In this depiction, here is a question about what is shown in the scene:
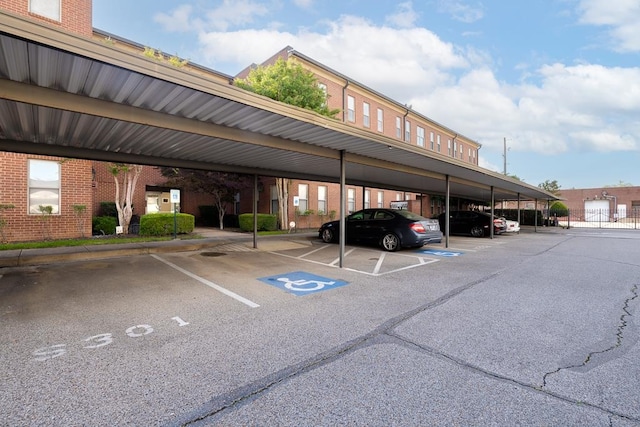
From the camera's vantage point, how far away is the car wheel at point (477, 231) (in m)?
16.6

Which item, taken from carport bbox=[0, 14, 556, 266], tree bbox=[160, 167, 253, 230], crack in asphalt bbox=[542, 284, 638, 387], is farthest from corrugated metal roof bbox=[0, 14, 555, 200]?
tree bbox=[160, 167, 253, 230]

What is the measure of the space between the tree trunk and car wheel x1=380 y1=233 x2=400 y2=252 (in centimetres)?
870

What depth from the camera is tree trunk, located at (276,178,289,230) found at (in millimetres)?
18141

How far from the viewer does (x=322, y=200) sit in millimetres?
20797

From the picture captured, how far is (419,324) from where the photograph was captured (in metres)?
3.91

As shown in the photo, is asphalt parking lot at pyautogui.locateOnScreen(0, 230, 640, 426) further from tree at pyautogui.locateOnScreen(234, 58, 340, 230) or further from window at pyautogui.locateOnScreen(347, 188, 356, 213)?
window at pyautogui.locateOnScreen(347, 188, 356, 213)

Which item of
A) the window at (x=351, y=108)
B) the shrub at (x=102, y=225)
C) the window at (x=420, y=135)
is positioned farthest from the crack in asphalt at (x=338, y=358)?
the window at (x=420, y=135)

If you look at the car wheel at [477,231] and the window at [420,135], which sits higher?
the window at [420,135]

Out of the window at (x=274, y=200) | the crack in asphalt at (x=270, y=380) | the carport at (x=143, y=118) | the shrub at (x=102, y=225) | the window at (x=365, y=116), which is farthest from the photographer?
the window at (x=365, y=116)

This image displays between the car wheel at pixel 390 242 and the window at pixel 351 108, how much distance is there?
13467mm

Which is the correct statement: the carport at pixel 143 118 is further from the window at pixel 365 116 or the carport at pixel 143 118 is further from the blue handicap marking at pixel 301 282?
the window at pixel 365 116

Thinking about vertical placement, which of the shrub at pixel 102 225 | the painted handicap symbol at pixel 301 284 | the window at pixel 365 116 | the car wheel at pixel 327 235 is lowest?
the painted handicap symbol at pixel 301 284

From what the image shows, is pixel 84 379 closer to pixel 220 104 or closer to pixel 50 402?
pixel 50 402

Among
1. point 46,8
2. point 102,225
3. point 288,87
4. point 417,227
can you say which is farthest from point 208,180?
point 417,227
